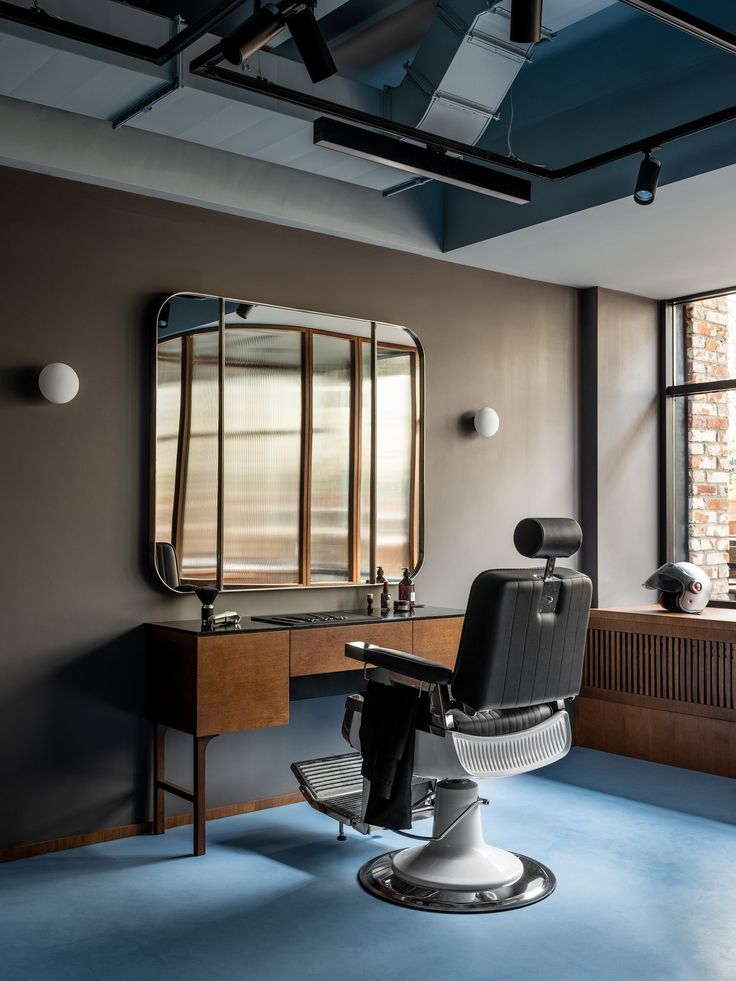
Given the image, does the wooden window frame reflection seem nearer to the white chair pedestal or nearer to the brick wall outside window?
the white chair pedestal

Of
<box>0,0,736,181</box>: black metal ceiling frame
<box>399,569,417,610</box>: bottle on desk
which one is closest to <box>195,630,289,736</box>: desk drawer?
<box>399,569,417,610</box>: bottle on desk

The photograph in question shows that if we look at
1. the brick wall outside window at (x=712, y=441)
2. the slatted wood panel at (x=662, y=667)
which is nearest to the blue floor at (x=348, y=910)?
the slatted wood panel at (x=662, y=667)

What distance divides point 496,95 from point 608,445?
268 centimetres

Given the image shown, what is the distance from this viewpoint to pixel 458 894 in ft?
11.4

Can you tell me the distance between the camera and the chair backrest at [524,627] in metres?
3.32

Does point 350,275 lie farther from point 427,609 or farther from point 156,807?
point 156,807

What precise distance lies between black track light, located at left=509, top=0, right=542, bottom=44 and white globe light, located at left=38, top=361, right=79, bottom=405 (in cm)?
227

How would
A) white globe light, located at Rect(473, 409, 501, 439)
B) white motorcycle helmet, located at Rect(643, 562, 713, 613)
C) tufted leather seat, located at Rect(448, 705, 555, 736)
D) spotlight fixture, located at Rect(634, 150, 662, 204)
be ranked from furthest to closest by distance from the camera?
white motorcycle helmet, located at Rect(643, 562, 713, 613) < white globe light, located at Rect(473, 409, 501, 439) < spotlight fixture, located at Rect(634, 150, 662, 204) < tufted leather seat, located at Rect(448, 705, 555, 736)

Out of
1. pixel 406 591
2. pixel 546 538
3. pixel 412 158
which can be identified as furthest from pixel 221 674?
pixel 412 158

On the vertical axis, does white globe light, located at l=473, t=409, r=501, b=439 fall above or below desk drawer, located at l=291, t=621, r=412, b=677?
above

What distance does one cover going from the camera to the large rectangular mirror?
439cm

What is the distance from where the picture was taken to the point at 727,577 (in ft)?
19.3

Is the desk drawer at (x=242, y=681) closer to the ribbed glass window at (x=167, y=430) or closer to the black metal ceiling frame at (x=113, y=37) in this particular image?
the ribbed glass window at (x=167, y=430)

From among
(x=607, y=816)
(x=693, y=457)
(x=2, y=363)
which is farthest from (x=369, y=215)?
(x=607, y=816)
